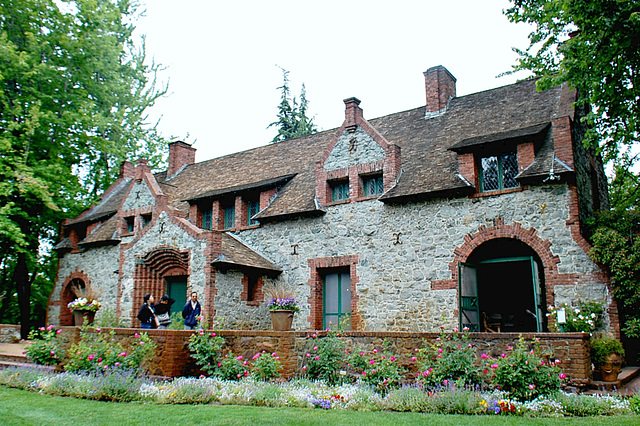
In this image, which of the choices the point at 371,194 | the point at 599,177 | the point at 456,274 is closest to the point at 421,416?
the point at 456,274

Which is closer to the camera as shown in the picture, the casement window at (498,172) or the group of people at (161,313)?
the group of people at (161,313)

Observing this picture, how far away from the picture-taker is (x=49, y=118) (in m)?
22.0

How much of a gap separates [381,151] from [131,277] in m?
9.86

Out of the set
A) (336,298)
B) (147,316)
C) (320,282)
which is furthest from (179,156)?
(147,316)

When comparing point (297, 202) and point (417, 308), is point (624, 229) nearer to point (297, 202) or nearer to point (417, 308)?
point (417, 308)

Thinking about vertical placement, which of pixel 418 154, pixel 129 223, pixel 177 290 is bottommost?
pixel 177 290

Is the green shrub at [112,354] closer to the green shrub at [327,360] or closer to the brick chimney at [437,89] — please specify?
the green shrub at [327,360]

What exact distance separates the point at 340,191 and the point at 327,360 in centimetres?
792

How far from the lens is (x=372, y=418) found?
812 cm

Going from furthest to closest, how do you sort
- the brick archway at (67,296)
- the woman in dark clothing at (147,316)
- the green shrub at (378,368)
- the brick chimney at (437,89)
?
1. the brick archway at (67,296)
2. the brick chimney at (437,89)
3. the woman in dark clothing at (147,316)
4. the green shrub at (378,368)

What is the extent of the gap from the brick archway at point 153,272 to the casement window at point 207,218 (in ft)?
8.32

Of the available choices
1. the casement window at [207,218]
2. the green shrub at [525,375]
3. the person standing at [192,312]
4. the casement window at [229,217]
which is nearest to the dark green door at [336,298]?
the person standing at [192,312]

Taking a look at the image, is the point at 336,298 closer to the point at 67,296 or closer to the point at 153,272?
the point at 153,272

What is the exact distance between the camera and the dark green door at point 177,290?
19.1m
